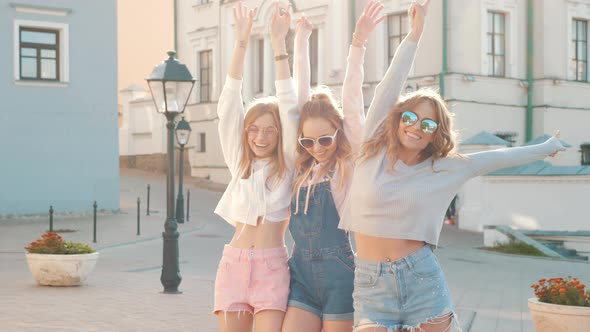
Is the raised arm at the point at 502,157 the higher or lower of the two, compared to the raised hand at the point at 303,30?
lower

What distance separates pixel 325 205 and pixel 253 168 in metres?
0.54

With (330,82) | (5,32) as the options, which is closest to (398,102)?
(5,32)

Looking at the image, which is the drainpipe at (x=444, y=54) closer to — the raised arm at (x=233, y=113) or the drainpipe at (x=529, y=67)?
the drainpipe at (x=529, y=67)

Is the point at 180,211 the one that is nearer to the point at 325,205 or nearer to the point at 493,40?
the point at 493,40

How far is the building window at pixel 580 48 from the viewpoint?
32.5 meters

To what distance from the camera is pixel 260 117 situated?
522 cm

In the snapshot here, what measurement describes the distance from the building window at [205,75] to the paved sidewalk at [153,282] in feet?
39.9

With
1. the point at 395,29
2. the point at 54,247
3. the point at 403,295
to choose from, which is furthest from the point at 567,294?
the point at 395,29

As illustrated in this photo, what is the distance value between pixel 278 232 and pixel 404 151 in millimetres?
921

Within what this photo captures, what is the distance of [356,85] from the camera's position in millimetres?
5133

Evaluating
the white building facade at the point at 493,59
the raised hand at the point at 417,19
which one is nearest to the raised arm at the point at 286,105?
the raised hand at the point at 417,19

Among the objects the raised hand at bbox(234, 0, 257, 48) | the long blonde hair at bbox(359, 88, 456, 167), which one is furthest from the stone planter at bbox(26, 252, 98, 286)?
the long blonde hair at bbox(359, 88, 456, 167)

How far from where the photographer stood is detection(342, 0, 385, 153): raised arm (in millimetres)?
5047

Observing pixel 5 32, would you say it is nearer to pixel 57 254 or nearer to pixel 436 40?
pixel 436 40
